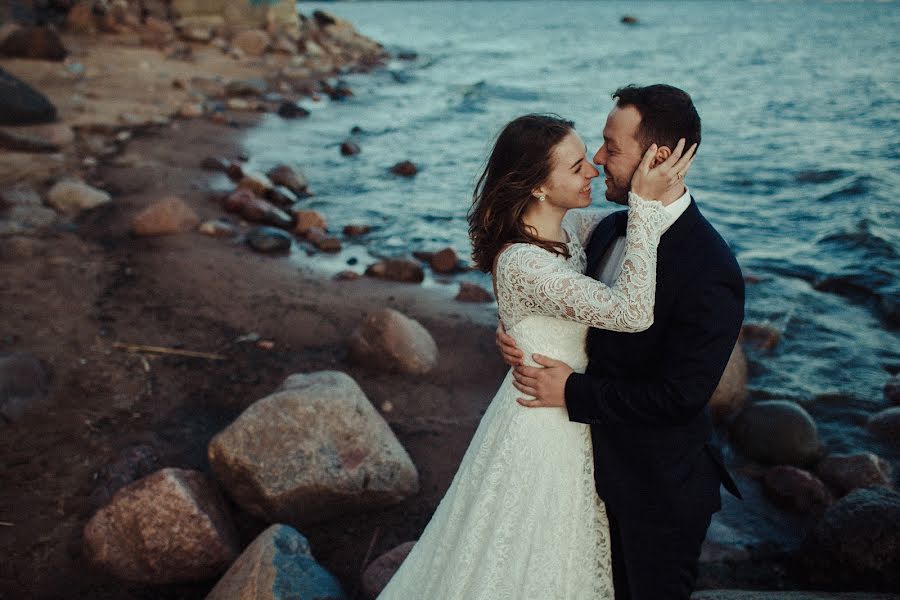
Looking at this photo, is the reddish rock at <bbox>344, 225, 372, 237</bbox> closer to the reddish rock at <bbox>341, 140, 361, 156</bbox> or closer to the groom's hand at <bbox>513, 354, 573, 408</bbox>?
the reddish rock at <bbox>341, 140, 361, 156</bbox>

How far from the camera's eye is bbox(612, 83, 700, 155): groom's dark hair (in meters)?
2.60

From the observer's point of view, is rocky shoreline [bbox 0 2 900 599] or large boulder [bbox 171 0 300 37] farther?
large boulder [bbox 171 0 300 37]

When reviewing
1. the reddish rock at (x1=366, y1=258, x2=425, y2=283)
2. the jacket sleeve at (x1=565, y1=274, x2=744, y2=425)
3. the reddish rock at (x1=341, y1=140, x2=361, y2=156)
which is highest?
the jacket sleeve at (x1=565, y1=274, x2=744, y2=425)

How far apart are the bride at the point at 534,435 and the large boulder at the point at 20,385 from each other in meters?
3.81

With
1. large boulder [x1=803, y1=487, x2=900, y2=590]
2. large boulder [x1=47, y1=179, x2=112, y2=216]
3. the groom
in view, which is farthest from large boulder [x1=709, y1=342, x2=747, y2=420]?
large boulder [x1=47, y1=179, x2=112, y2=216]

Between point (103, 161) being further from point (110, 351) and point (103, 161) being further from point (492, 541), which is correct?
point (492, 541)

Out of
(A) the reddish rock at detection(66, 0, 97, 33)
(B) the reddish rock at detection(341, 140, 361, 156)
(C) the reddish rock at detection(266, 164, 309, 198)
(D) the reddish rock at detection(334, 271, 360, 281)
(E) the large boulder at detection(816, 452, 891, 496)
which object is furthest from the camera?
(A) the reddish rock at detection(66, 0, 97, 33)

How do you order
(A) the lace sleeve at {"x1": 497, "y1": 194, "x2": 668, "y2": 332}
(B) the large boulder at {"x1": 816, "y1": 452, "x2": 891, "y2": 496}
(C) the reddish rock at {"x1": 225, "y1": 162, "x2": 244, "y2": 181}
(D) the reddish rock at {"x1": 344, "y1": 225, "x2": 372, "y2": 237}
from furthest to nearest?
1. (C) the reddish rock at {"x1": 225, "y1": 162, "x2": 244, "y2": 181}
2. (D) the reddish rock at {"x1": 344, "y1": 225, "x2": 372, "y2": 237}
3. (B) the large boulder at {"x1": 816, "y1": 452, "x2": 891, "y2": 496}
4. (A) the lace sleeve at {"x1": 497, "y1": 194, "x2": 668, "y2": 332}

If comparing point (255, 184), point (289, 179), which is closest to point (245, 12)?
Result: point (289, 179)

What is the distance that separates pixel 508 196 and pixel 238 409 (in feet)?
12.0

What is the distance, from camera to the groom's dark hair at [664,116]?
2.60 m

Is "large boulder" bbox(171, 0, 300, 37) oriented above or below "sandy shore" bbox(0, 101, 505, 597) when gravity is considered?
above

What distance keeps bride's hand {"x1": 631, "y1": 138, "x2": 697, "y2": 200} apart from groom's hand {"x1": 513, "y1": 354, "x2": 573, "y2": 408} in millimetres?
699

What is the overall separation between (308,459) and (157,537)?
0.91 m
